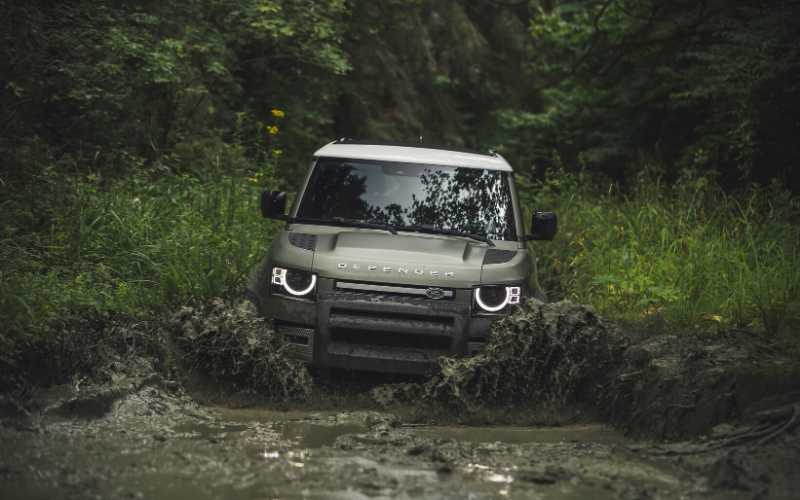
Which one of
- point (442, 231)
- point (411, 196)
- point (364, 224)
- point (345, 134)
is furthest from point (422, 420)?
point (345, 134)

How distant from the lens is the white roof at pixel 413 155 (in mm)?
6148

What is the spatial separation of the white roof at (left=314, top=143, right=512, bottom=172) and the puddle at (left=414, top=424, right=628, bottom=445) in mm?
2320

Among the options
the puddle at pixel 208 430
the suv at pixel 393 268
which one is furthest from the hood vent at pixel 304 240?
the puddle at pixel 208 430

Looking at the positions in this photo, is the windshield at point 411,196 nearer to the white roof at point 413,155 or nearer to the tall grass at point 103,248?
the white roof at point 413,155

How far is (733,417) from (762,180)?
296 inches

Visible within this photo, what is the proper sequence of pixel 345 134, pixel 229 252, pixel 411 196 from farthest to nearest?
pixel 345 134
pixel 229 252
pixel 411 196

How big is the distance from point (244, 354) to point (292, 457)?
46.6 inches

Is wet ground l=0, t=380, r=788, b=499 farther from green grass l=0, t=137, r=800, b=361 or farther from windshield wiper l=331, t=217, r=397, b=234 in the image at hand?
windshield wiper l=331, t=217, r=397, b=234

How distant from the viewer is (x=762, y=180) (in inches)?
428

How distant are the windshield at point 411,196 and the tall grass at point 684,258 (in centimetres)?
191

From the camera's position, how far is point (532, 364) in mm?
5039

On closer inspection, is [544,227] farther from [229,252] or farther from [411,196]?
[229,252]

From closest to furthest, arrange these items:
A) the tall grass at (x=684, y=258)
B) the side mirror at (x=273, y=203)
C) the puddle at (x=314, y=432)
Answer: the puddle at (x=314, y=432) → the side mirror at (x=273, y=203) → the tall grass at (x=684, y=258)

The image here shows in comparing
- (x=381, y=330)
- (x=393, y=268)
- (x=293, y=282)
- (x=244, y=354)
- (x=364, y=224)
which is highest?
(x=364, y=224)
